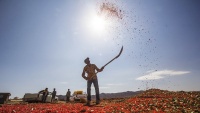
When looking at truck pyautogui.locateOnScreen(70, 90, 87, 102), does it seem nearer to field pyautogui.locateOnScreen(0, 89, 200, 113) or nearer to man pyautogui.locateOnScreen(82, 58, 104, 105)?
man pyautogui.locateOnScreen(82, 58, 104, 105)

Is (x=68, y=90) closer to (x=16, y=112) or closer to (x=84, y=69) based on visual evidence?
(x=84, y=69)

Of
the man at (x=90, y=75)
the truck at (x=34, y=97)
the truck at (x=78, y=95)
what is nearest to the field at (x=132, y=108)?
the man at (x=90, y=75)

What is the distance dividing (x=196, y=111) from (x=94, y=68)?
798 cm

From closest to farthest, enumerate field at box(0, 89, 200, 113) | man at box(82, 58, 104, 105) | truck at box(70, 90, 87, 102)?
field at box(0, 89, 200, 113)
man at box(82, 58, 104, 105)
truck at box(70, 90, 87, 102)

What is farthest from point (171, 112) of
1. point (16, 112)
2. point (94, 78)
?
point (16, 112)

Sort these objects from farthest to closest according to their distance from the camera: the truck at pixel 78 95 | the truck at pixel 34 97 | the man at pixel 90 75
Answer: the truck at pixel 78 95, the truck at pixel 34 97, the man at pixel 90 75

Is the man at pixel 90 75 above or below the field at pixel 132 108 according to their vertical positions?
above

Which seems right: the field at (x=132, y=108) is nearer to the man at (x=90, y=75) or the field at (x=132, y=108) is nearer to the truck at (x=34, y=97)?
the man at (x=90, y=75)

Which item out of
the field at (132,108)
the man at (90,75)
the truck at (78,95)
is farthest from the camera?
the truck at (78,95)

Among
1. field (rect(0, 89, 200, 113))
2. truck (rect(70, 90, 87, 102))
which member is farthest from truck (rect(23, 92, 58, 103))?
field (rect(0, 89, 200, 113))

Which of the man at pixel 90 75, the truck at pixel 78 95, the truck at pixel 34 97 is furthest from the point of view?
the truck at pixel 78 95

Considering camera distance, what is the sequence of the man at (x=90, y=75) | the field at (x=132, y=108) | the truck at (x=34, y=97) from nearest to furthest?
1. the field at (x=132, y=108)
2. the man at (x=90, y=75)
3. the truck at (x=34, y=97)

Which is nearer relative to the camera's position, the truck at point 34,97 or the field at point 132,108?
the field at point 132,108

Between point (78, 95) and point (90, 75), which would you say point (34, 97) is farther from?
point (90, 75)
